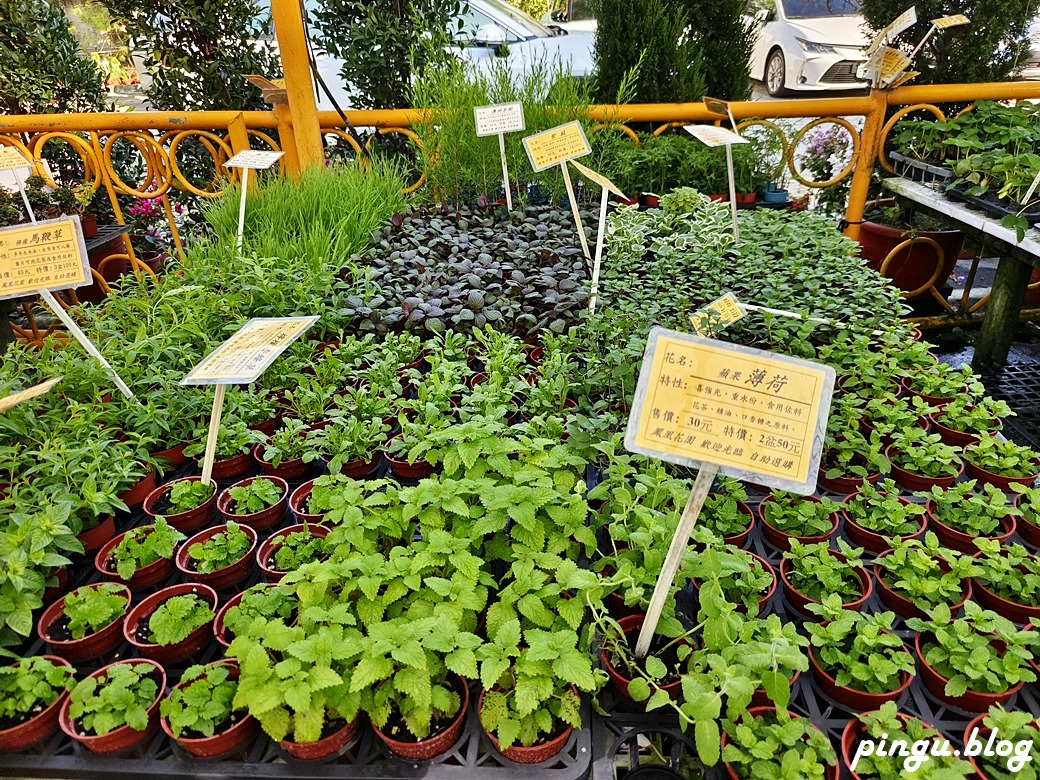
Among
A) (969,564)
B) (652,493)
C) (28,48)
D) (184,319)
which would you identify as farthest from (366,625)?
(28,48)

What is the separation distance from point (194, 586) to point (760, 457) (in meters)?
1.31

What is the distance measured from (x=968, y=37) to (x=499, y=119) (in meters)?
3.11

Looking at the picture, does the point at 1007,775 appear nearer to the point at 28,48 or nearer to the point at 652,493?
the point at 652,493

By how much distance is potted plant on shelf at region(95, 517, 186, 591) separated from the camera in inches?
64.5

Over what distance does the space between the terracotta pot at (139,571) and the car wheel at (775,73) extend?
8979 mm

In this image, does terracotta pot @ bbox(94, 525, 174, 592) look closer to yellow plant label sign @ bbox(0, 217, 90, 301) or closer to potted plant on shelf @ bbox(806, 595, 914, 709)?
yellow plant label sign @ bbox(0, 217, 90, 301)

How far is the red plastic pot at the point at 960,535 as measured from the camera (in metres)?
1.70

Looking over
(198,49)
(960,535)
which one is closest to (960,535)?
(960,535)

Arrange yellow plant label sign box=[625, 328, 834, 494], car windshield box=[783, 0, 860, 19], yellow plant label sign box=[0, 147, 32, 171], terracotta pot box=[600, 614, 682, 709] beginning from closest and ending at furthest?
yellow plant label sign box=[625, 328, 834, 494] < terracotta pot box=[600, 614, 682, 709] < yellow plant label sign box=[0, 147, 32, 171] < car windshield box=[783, 0, 860, 19]

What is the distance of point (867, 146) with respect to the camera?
151 inches

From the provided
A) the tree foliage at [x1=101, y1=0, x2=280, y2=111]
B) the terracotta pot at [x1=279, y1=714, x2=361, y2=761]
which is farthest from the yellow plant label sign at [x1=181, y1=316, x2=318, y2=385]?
the tree foliage at [x1=101, y1=0, x2=280, y2=111]

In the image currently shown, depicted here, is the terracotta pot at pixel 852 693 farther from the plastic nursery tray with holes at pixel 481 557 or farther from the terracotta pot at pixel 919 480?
the terracotta pot at pixel 919 480

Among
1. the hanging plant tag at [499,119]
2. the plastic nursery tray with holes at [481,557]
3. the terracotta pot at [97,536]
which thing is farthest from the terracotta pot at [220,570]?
the hanging plant tag at [499,119]

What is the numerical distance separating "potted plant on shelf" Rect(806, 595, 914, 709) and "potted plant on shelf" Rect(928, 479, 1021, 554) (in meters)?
0.47
